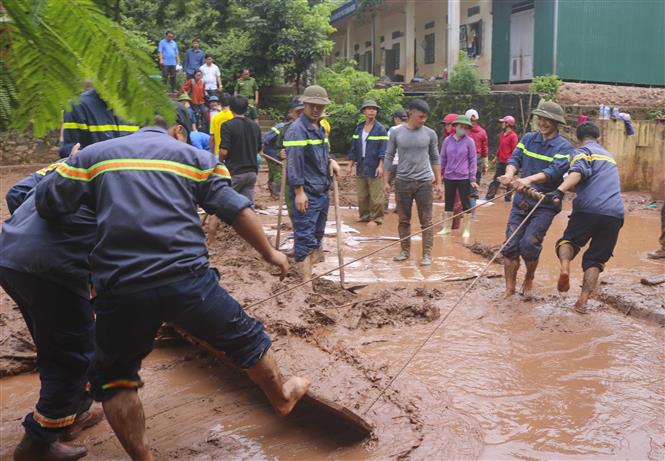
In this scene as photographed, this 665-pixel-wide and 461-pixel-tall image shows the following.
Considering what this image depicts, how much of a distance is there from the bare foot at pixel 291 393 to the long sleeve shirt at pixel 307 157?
3.17 m

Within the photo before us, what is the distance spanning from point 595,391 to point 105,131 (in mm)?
3573

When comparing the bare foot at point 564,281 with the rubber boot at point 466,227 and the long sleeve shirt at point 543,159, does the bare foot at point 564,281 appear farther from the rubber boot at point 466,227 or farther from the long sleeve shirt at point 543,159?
the rubber boot at point 466,227

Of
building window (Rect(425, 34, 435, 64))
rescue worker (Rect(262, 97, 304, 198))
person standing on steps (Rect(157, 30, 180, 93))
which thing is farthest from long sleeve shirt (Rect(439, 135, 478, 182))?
building window (Rect(425, 34, 435, 64))

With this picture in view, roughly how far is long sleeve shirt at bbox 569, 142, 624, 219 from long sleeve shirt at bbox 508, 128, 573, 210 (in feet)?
0.41

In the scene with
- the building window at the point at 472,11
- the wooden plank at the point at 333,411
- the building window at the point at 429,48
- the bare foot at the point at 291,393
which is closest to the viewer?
the bare foot at the point at 291,393

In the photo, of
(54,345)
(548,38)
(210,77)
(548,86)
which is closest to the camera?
(54,345)

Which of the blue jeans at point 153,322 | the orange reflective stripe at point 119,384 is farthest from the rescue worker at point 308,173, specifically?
the orange reflective stripe at point 119,384

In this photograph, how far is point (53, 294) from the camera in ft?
9.48

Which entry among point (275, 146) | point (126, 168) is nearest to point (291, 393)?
point (126, 168)

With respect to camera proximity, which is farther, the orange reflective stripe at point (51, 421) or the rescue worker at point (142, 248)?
the orange reflective stripe at point (51, 421)

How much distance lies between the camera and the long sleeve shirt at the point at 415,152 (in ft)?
24.2

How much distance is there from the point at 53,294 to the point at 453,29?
59.4ft

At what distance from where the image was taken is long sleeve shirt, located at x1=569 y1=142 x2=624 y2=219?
18.0ft

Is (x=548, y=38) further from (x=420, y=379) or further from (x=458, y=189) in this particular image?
(x=420, y=379)
